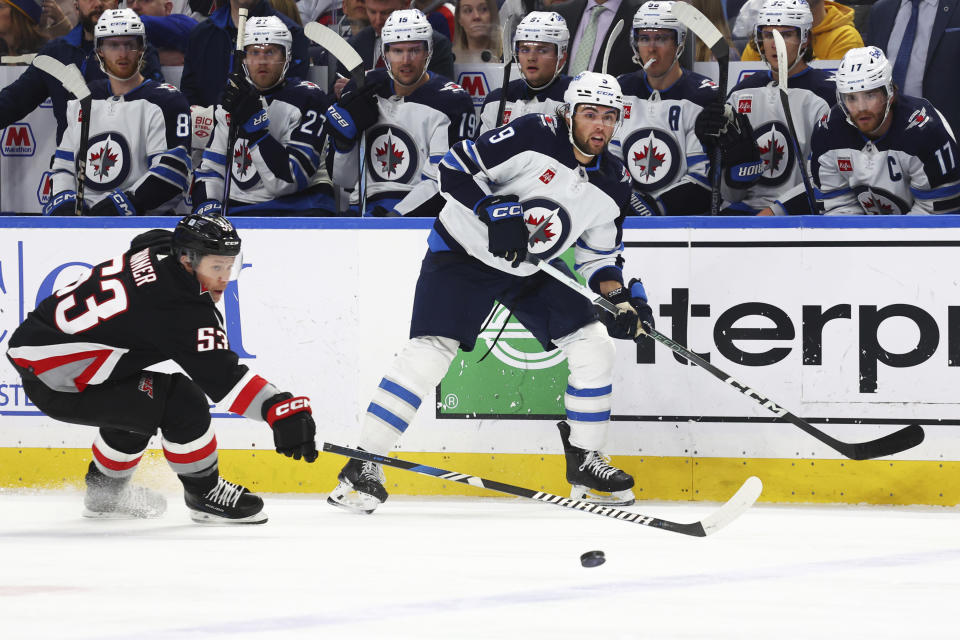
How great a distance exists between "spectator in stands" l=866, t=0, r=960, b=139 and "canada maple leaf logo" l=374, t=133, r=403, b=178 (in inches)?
69.0

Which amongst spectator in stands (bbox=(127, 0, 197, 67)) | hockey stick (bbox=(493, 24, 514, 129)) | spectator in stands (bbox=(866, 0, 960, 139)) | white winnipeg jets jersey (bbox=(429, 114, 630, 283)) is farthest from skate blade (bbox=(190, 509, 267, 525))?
spectator in stands (bbox=(866, 0, 960, 139))

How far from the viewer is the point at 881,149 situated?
4.31m

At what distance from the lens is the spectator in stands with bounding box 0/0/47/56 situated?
5.53 m

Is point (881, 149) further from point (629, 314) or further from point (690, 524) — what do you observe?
point (690, 524)

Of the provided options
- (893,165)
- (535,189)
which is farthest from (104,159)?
(893,165)

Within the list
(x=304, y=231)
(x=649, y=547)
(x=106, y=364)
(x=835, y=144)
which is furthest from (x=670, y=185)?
(x=106, y=364)

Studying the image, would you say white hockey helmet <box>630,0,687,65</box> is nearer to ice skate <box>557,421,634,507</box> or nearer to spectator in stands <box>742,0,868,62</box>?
spectator in stands <box>742,0,868,62</box>

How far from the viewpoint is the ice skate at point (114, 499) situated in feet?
12.3

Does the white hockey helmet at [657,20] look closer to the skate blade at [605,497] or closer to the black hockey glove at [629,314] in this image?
the black hockey glove at [629,314]

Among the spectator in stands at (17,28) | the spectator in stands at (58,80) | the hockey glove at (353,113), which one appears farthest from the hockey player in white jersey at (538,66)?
the spectator in stands at (17,28)

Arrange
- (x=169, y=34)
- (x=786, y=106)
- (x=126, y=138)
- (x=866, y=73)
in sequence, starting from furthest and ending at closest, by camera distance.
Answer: (x=169, y=34)
(x=126, y=138)
(x=786, y=106)
(x=866, y=73)

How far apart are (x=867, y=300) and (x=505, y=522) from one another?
130 cm

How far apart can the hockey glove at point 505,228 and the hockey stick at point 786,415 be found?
128 mm

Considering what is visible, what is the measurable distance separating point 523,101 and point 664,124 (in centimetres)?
50
